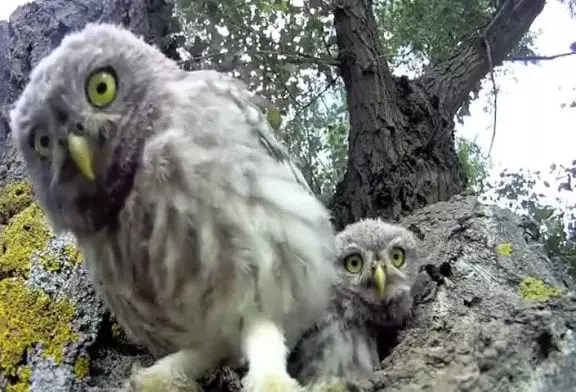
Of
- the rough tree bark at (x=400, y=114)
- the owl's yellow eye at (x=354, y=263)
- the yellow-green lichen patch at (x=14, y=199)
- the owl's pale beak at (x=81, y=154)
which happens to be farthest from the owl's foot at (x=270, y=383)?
the rough tree bark at (x=400, y=114)

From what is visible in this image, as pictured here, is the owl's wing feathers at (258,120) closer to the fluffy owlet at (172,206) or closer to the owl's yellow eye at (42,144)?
the fluffy owlet at (172,206)

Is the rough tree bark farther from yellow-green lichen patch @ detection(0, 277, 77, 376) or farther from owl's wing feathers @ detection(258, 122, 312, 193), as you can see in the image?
yellow-green lichen patch @ detection(0, 277, 77, 376)

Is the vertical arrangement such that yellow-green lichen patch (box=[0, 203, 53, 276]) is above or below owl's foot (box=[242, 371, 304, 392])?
above

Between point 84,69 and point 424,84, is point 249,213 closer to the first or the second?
point 84,69

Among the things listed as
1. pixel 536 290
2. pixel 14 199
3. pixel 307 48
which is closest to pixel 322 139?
pixel 307 48

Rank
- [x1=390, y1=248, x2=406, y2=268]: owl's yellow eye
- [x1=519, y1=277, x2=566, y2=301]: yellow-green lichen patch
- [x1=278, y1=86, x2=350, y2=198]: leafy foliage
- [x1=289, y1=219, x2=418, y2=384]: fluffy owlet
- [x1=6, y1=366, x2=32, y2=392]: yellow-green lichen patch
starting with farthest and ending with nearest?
[x1=278, y1=86, x2=350, y2=198]: leafy foliage, [x1=390, y1=248, x2=406, y2=268]: owl's yellow eye, [x1=289, y1=219, x2=418, y2=384]: fluffy owlet, [x1=6, y1=366, x2=32, y2=392]: yellow-green lichen patch, [x1=519, y1=277, x2=566, y2=301]: yellow-green lichen patch

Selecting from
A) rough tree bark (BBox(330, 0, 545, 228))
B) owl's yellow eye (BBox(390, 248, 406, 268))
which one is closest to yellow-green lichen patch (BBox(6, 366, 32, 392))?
owl's yellow eye (BBox(390, 248, 406, 268))

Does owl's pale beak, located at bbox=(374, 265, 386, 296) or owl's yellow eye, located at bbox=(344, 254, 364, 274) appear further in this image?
owl's yellow eye, located at bbox=(344, 254, 364, 274)
